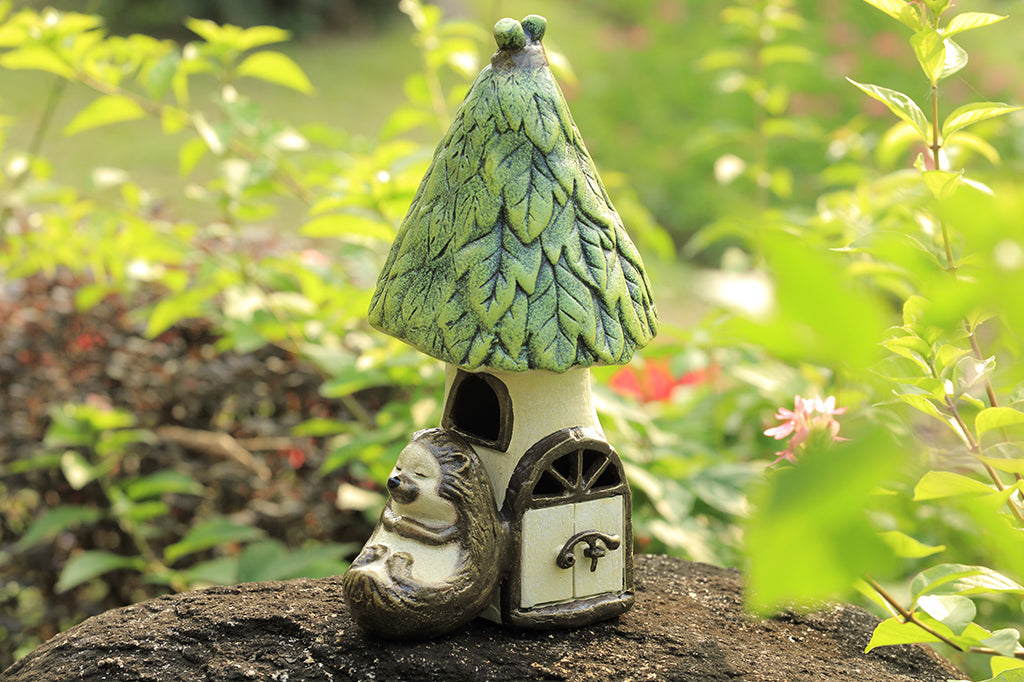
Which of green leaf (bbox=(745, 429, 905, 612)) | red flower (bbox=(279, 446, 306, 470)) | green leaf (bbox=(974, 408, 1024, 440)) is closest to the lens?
green leaf (bbox=(745, 429, 905, 612))

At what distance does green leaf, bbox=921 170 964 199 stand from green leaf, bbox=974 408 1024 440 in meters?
0.34

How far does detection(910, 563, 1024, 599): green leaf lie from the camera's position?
46.1 inches

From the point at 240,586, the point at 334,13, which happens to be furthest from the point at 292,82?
the point at 334,13

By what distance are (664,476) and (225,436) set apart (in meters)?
1.67

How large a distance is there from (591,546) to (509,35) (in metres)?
0.89

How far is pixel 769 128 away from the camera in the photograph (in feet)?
9.65

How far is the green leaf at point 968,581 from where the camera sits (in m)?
1.17

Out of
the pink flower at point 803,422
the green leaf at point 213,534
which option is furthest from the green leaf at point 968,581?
the green leaf at point 213,534

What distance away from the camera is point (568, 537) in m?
1.58

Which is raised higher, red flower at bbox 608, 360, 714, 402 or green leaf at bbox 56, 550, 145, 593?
red flower at bbox 608, 360, 714, 402

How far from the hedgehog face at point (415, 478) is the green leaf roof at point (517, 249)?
189 millimetres

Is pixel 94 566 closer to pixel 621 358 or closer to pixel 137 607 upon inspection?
pixel 137 607

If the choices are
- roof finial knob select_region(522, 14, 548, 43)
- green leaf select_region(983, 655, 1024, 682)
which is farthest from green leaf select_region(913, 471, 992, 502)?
roof finial knob select_region(522, 14, 548, 43)

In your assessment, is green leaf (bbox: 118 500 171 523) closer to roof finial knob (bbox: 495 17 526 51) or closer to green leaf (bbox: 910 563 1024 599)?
roof finial knob (bbox: 495 17 526 51)
